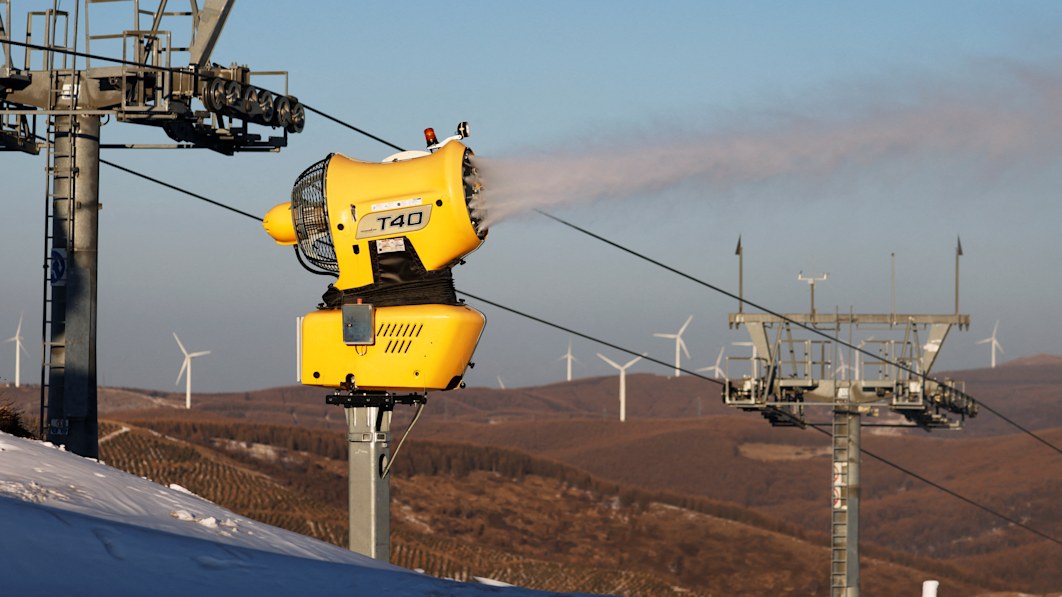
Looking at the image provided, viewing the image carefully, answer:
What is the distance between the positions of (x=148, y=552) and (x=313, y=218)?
824 cm

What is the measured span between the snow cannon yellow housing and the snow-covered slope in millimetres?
4708

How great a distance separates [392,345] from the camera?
18859 mm

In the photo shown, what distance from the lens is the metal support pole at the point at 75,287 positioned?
27703 mm

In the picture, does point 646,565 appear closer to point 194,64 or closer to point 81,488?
point 194,64

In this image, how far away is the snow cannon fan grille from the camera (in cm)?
1905

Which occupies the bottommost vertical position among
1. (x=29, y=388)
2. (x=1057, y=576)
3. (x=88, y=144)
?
(x=1057, y=576)

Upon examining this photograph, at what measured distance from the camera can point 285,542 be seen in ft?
→ 44.7

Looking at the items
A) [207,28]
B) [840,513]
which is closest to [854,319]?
[840,513]

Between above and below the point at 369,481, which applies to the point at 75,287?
above

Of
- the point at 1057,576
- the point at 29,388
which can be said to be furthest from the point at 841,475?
the point at 29,388

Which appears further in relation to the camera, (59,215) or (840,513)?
(840,513)

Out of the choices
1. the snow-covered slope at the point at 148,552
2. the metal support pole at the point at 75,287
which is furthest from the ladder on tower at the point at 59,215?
the snow-covered slope at the point at 148,552

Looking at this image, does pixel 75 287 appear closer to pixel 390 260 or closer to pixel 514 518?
pixel 390 260

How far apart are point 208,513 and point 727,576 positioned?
98.0 metres
